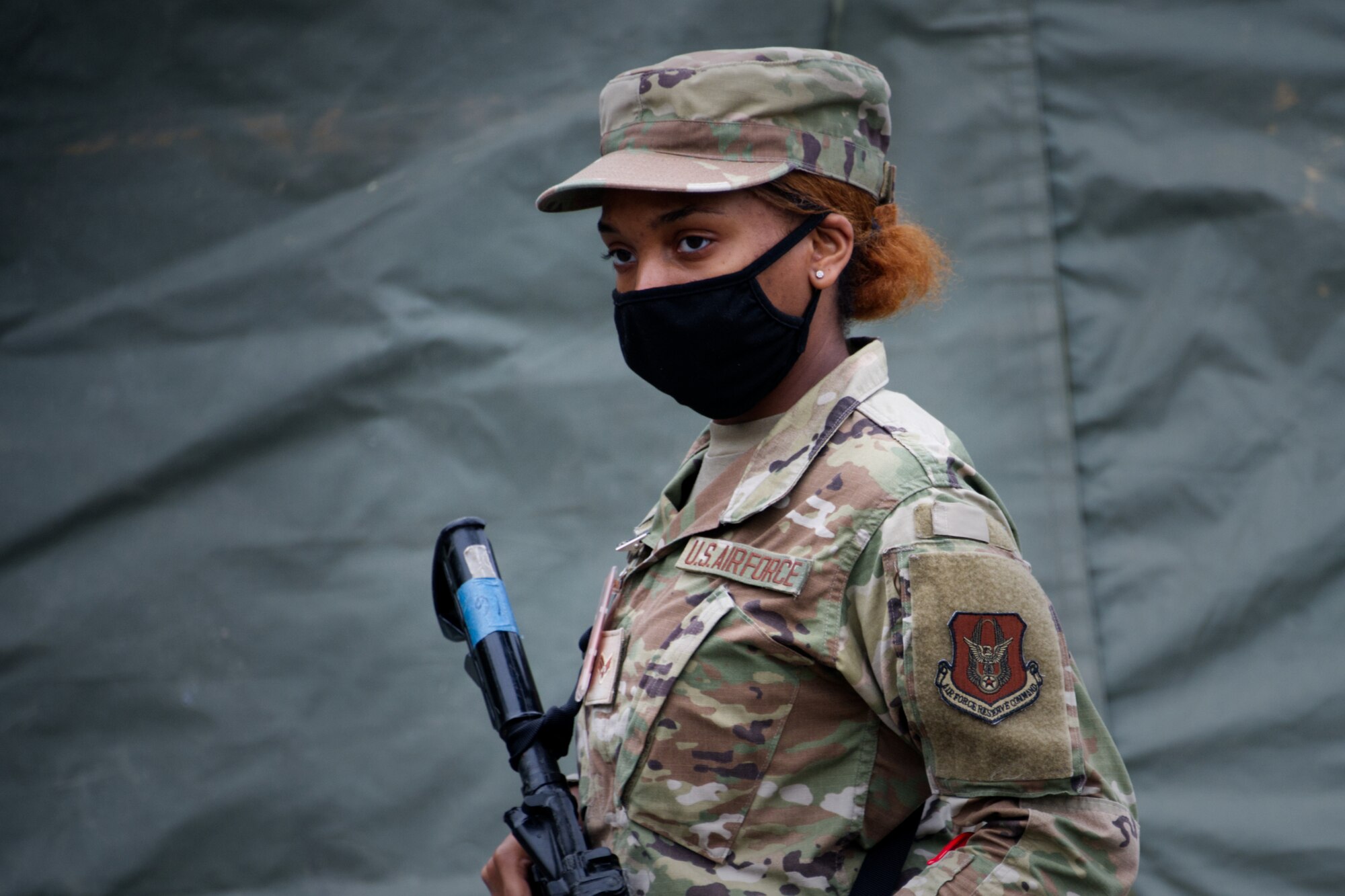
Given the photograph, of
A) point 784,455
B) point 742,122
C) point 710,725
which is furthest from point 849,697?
point 742,122

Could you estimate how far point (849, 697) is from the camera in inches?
46.8

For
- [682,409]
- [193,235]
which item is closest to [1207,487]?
[682,409]

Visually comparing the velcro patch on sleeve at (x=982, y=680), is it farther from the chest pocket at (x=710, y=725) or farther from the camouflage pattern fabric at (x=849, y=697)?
the chest pocket at (x=710, y=725)

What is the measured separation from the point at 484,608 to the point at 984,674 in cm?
79

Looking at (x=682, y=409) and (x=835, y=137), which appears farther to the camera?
(x=682, y=409)

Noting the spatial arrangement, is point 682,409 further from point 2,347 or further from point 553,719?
point 2,347

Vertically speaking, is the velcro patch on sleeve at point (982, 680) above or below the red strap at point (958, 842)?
above

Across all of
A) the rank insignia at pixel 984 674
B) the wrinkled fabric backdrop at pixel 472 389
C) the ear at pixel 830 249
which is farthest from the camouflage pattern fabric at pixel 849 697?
the wrinkled fabric backdrop at pixel 472 389

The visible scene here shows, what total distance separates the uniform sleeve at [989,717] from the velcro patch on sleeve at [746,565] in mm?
81

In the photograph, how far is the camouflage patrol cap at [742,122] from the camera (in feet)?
4.23

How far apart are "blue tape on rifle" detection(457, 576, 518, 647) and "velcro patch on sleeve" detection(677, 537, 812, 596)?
1.26 ft

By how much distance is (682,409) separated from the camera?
2.55 metres

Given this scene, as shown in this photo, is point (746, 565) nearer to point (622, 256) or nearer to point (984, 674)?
point (984, 674)

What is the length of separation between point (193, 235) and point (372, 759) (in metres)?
1.24
